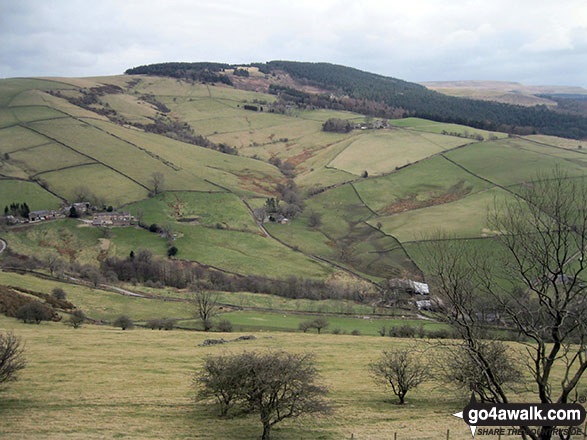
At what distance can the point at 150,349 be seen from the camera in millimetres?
47906

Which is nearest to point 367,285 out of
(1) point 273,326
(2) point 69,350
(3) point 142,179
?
(1) point 273,326

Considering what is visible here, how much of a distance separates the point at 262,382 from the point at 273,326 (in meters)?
47.4

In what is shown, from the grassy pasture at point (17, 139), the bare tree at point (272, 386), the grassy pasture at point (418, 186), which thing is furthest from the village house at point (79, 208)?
the bare tree at point (272, 386)

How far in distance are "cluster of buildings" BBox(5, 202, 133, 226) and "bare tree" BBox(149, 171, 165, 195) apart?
702 inches

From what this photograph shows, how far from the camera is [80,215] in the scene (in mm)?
126812

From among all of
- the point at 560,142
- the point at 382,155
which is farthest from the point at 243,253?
the point at 560,142

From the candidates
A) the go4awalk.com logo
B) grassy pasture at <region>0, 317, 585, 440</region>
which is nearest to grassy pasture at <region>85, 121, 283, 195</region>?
grassy pasture at <region>0, 317, 585, 440</region>

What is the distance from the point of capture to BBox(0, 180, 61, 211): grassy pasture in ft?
420

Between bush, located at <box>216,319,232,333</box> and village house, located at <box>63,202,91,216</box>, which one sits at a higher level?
village house, located at <box>63,202,91,216</box>

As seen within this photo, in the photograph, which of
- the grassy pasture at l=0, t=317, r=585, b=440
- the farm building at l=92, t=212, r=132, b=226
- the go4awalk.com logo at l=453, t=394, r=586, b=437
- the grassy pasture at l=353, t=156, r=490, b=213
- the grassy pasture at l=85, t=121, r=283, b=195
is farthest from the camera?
the grassy pasture at l=85, t=121, r=283, b=195

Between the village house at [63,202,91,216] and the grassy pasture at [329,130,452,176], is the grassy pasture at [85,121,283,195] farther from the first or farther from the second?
the grassy pasture at [329,130,452,176]

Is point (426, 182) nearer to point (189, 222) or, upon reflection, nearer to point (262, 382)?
point (189, 222)

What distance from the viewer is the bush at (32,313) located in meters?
59.9

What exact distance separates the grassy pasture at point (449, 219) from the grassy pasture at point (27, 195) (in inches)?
3904
